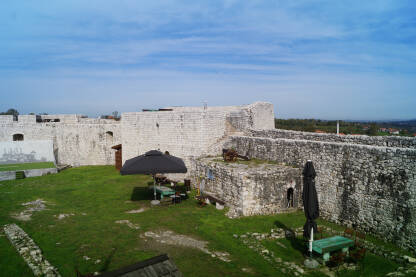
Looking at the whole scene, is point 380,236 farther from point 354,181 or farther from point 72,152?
point 72,152

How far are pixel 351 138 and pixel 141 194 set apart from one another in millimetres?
10900

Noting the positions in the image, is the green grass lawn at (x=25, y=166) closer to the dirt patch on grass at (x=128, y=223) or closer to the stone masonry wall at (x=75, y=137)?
the stone masonry wall at (x=75, y=137)

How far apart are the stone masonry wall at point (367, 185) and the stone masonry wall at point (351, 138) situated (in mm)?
1673

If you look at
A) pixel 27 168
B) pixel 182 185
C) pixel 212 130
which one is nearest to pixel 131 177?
pixel 182 185

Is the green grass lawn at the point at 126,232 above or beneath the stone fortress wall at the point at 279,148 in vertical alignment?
beneath

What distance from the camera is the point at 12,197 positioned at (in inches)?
615

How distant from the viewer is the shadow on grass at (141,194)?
49.3 feet

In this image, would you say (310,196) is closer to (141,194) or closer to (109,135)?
(141,194)

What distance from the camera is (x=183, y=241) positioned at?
9.63 m

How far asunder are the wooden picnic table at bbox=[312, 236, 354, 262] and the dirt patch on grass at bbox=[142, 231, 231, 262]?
255 cm

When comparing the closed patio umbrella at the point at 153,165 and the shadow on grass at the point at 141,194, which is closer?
the closed patio umbrella at the point at 153,165

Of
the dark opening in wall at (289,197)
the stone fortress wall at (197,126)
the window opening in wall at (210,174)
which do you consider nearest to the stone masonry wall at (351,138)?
the stone fortress wall at (197,126)

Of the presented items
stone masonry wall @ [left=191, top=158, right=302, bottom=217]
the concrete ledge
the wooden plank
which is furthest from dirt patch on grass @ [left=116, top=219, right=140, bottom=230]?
the concrete ledge

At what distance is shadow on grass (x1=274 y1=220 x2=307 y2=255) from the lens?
921 cm
